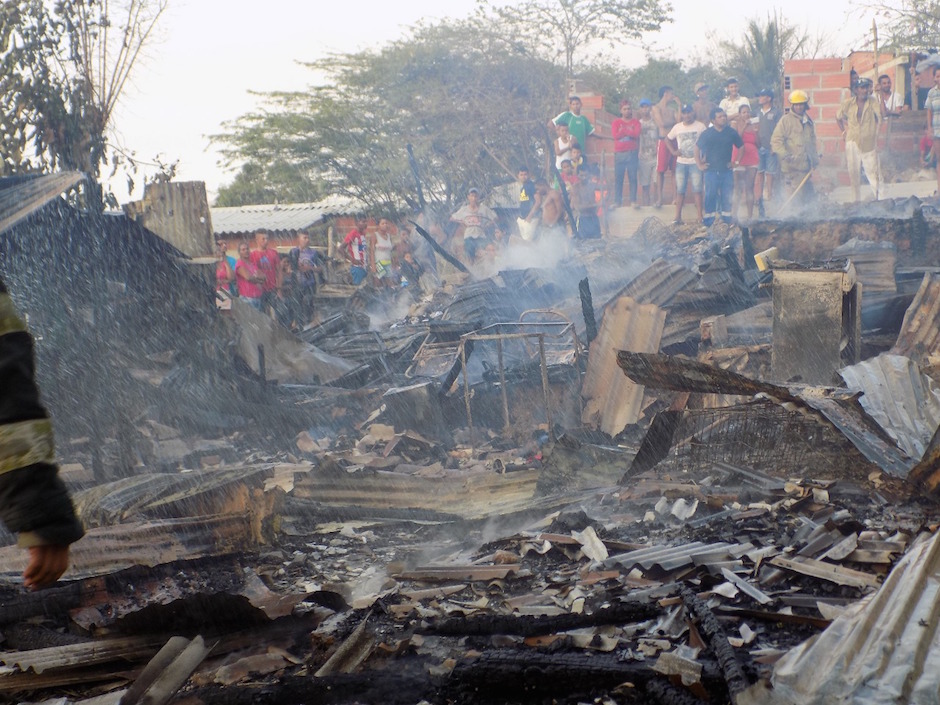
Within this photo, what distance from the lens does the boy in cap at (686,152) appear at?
48.3 ft

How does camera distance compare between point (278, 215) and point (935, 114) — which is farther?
point (278, 215)

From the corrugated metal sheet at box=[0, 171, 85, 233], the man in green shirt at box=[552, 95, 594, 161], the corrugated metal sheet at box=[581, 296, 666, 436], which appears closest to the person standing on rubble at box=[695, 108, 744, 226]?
the man in green shirt at box=[552, 95, 594, 161]

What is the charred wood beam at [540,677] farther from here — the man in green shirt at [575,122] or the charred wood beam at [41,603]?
the man in green shirt at [575,122]

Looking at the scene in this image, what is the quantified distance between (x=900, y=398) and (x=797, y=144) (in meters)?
9.85

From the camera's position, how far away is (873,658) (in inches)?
114

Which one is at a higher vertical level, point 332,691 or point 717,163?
point 717,163

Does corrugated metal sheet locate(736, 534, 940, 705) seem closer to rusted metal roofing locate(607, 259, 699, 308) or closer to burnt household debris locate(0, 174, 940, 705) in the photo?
burnt household debris locate(0, 174, 940, 705)

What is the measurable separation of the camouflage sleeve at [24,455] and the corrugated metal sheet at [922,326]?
775cm

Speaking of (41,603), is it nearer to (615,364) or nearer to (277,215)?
(615,364)

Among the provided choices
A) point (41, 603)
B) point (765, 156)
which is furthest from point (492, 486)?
point (765, 156)

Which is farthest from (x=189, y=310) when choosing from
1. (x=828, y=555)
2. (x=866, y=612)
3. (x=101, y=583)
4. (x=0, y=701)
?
(x=866, y=612)

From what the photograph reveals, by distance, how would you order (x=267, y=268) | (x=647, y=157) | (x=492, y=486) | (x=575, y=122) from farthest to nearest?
(x=575, y=122) < (x=647, y=157) < (x=267, y=268) < (x=492, y=486)

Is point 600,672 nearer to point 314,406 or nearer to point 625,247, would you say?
point 314,406

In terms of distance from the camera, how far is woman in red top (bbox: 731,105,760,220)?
48.1 ft
